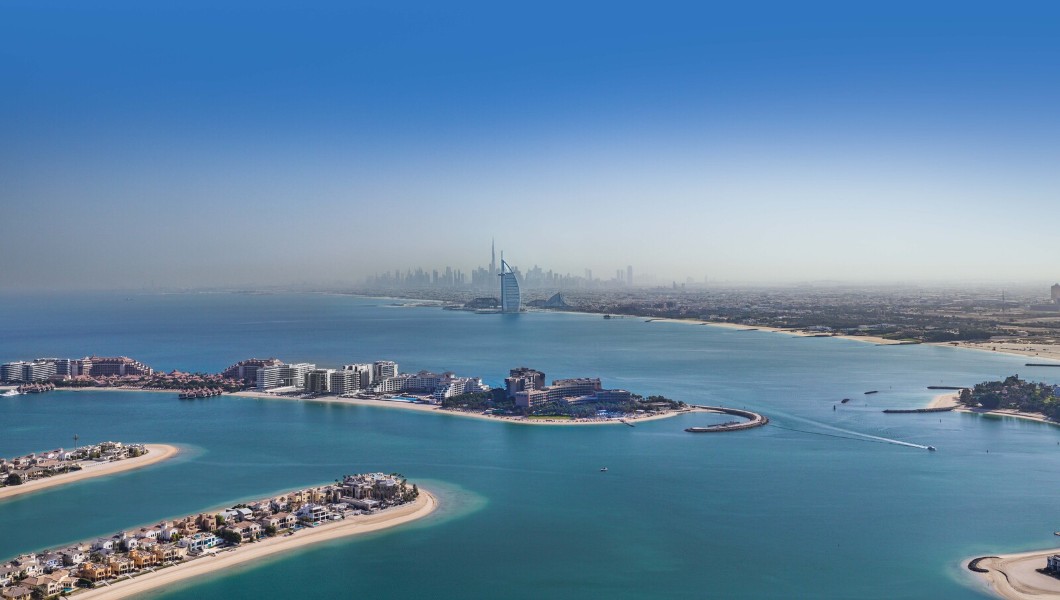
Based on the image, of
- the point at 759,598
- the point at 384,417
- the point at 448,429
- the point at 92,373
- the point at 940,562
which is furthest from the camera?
the point at 92,373

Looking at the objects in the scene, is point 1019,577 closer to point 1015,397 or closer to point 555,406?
point 555,406

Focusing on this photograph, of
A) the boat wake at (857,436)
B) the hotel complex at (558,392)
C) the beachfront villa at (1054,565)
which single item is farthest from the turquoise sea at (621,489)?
the hotel complex at (558,392)

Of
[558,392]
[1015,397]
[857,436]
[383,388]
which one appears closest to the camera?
[857,436]

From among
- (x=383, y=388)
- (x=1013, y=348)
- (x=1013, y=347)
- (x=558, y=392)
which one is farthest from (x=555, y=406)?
(x=1013, y=347)

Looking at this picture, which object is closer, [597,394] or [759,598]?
[759,598]

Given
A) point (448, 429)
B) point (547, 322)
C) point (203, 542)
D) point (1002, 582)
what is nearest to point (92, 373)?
point (448, 429)

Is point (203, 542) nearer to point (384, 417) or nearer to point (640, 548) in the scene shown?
point (640, 548)

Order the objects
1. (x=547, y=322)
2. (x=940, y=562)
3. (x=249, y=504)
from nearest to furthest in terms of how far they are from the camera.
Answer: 1. (x=940, y=562)
2. (x=249, y=504)
3. (x=547, y=322)
